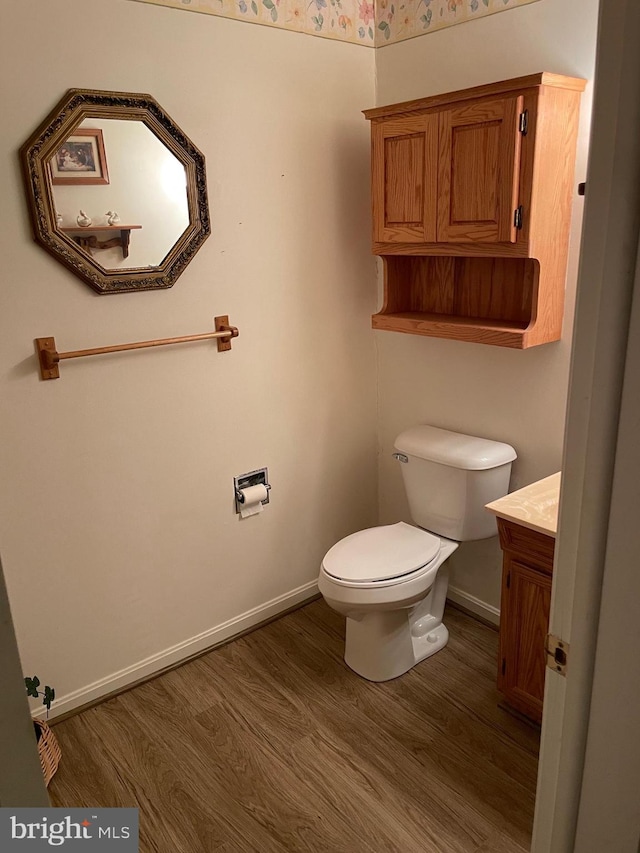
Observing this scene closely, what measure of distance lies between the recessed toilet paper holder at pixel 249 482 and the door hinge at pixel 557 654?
5.67ft

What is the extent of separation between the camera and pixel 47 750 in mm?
1943

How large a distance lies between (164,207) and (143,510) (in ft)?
3.40

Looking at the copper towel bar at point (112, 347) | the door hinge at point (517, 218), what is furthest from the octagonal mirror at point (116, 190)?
the door hinge at point (517, 218)

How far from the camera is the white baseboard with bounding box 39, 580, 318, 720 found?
2.24m

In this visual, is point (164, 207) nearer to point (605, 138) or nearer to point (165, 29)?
point (165, 29)

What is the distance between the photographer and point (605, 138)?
679mm

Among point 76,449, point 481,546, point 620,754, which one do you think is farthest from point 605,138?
point 481,546

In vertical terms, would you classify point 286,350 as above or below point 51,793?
above

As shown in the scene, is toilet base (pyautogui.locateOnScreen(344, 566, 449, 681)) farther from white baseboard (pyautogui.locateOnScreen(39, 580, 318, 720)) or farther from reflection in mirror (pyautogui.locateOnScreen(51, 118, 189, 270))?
reflection in mirror (pyautogui.locateOnScreen(51, 118, 189, 270))

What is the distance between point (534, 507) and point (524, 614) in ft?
1.14

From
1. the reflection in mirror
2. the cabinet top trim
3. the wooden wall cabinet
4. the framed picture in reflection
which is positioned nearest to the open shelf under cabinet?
the wooden wall cabinet

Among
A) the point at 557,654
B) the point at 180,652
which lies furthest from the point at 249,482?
the point at 557,654

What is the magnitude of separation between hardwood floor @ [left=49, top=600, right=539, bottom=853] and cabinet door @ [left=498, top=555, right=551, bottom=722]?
5.1 inches

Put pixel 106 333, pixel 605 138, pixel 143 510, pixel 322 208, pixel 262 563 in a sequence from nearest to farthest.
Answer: pixel 605 138 < pixel 106 333 < pixel 143 510 < pixel 322 208 < pixel 262 563
